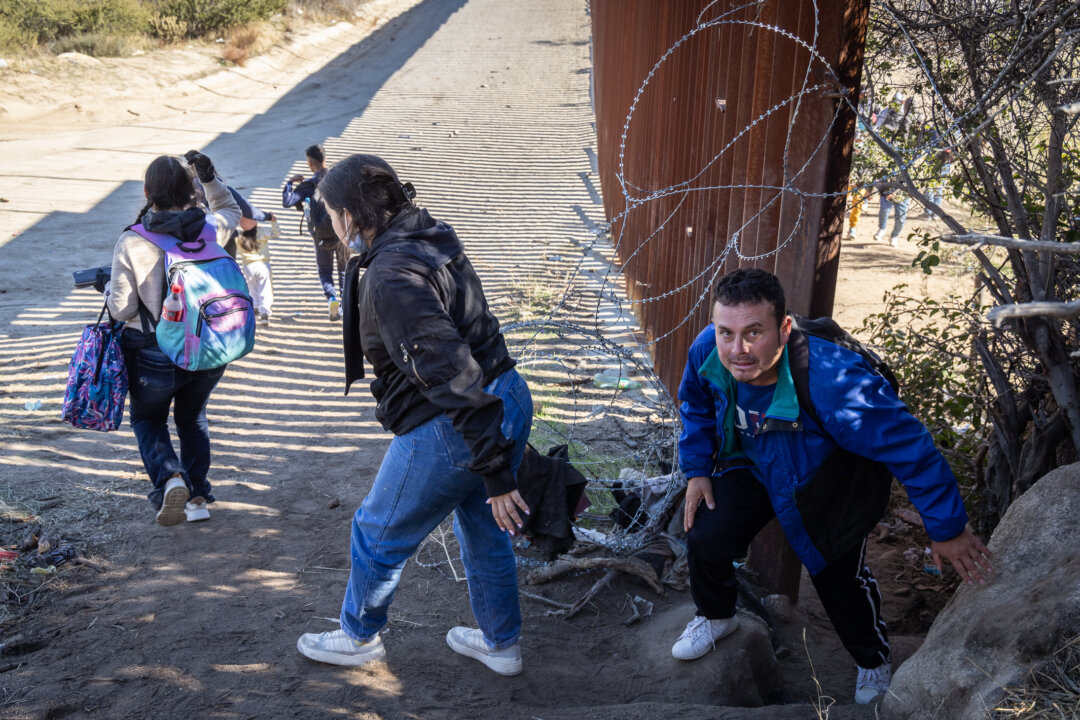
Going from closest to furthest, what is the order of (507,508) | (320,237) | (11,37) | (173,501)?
(507,508) < (173,501) < (320,237) < (11,37)

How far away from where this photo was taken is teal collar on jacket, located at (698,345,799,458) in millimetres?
2633

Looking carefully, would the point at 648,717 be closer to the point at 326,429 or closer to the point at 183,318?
the point at 183,318

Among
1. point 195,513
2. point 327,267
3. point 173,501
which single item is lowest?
point 195,513

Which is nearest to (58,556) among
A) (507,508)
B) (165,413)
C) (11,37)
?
(165,413)

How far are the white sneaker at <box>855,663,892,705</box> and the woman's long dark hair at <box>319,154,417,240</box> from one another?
86.6 inches

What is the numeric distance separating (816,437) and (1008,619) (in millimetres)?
708

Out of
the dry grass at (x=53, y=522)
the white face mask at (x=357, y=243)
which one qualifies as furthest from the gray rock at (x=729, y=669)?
the dry grass at (x=53, y=522)

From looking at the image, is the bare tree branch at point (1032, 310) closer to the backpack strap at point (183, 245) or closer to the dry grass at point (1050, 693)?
the dry grass at point (1050, 693)

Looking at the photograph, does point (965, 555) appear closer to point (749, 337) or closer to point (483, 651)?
point (749, 337)

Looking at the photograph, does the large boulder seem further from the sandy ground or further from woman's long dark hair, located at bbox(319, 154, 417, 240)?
woman's long dark hair, located at bbox(319, 154, 417, 240)

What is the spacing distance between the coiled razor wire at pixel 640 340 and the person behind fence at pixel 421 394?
87 centimetres

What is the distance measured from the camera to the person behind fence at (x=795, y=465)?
2.52m

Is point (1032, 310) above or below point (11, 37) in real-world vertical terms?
below

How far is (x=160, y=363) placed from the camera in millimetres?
3859
